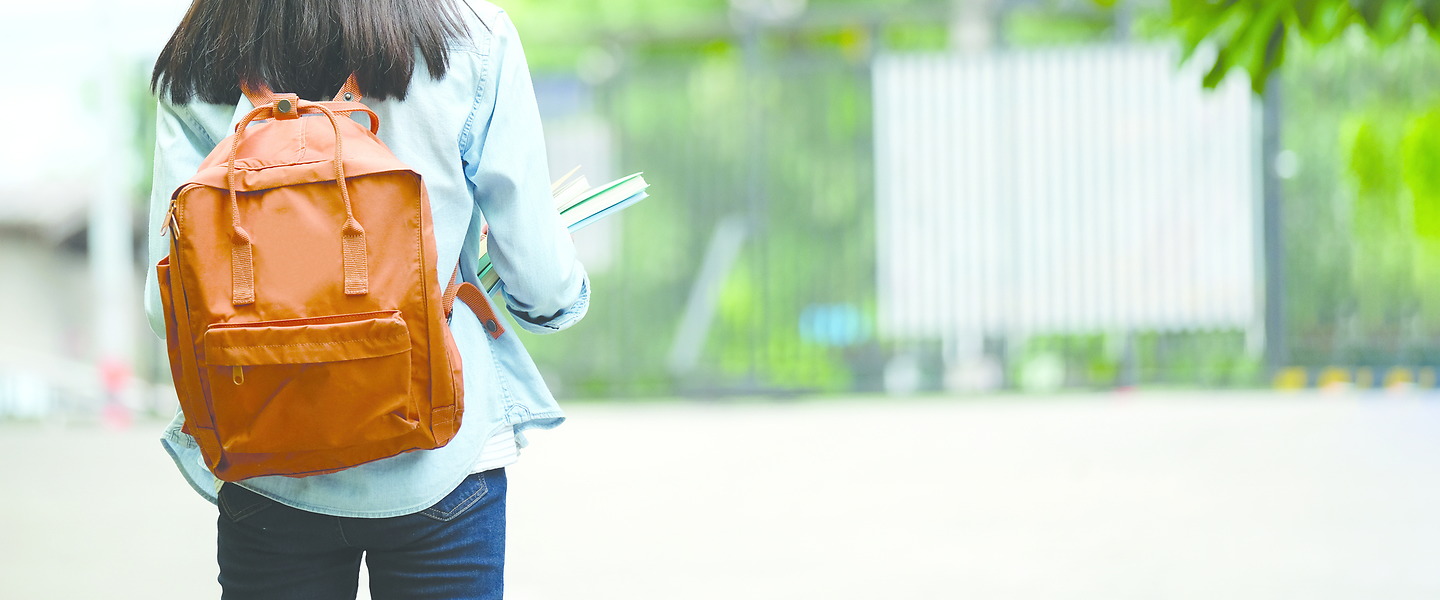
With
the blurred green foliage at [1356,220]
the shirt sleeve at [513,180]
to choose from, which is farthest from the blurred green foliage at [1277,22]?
the blurred green foliage at [1356,220]

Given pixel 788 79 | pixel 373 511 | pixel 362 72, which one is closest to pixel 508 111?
pixel 362 72

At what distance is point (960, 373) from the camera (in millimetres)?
8273

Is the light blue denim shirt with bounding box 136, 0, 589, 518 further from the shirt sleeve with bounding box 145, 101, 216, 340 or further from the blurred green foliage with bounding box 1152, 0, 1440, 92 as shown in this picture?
the blurred green foliage with bounding box 1152, 0, 1440, 92

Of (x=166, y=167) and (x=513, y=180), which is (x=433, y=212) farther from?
(x=166, y=167)

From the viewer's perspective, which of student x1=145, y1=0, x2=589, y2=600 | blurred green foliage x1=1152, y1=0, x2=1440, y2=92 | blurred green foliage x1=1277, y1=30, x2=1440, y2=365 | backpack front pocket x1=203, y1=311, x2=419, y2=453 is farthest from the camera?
blurred green foliage x1=1277, y1=30, x2=1440, y2=365

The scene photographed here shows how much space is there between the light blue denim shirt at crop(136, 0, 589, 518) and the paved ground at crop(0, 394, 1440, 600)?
221cm

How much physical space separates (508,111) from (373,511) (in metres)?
0.49

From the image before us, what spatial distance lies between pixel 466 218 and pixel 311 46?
26cm

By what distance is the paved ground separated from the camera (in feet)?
12.3

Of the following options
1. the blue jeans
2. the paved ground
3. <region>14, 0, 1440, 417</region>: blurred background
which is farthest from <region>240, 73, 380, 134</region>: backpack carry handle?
<region>14, 0, 1440, 417</region>: blurred background

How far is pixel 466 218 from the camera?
4.93ft

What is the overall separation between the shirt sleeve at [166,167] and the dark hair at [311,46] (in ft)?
0.12

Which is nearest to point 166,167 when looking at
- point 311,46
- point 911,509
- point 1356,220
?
point 311,46

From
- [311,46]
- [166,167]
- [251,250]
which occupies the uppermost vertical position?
[311,46]
